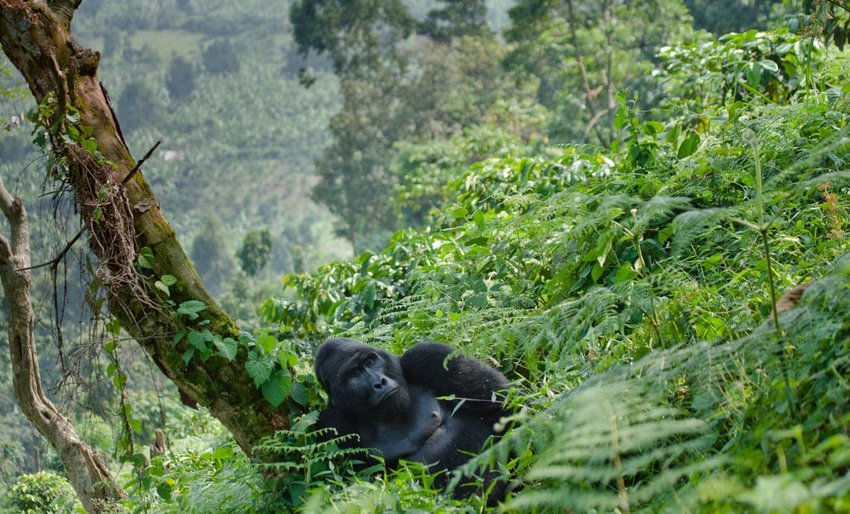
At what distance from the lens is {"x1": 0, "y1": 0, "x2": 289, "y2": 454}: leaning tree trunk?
2.92 metres

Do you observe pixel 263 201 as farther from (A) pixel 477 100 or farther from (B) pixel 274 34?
(A) pixel 477 100

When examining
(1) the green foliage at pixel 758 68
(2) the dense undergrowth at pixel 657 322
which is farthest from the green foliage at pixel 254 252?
(1) the green foliage at pixel 758 68

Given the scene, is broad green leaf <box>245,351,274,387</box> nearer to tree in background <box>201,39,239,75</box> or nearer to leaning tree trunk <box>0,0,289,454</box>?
leaning tree trunk <box>0,0,289,454</box>

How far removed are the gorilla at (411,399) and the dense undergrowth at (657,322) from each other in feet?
0.33

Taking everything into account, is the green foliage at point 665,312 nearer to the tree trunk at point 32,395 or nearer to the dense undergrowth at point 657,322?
the dense undergrowth at point 657,322

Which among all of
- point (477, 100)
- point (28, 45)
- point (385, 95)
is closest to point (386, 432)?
point (28, 45)

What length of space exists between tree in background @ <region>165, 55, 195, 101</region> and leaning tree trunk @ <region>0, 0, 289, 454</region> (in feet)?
155

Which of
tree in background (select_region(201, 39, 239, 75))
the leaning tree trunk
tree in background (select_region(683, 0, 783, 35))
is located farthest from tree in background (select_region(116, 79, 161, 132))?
the leaning tree trunk

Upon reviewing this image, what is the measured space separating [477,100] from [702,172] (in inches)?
812

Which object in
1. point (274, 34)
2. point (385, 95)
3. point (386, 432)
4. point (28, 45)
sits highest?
point (274, 34)

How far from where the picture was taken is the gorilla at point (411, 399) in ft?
10.3

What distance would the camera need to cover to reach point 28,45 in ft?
9.76

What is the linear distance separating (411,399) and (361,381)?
221mm

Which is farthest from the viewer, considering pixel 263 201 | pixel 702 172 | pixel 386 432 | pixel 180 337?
pixel 263 201
